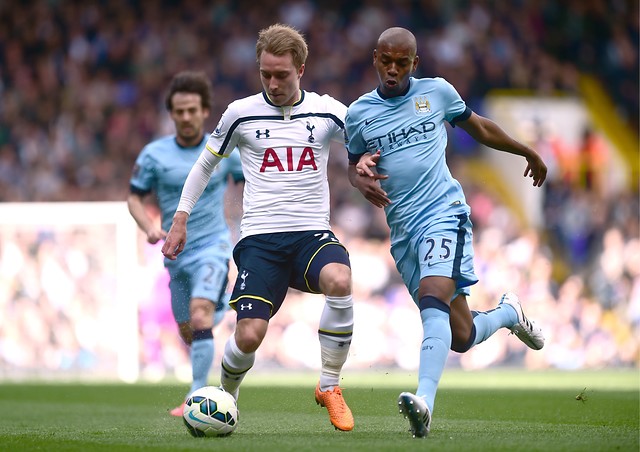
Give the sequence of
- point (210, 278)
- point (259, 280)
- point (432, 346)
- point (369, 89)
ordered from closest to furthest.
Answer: point (432, 346), point (259, 280), point (210, 278), point (369, 89)

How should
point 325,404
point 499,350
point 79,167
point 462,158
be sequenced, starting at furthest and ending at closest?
point 462,158 → point 79,167 → point 499,350 → point 325,404

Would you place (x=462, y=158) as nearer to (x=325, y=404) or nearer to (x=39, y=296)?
(x=39, y=296)

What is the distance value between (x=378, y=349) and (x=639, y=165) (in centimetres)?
819

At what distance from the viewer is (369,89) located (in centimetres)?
2056

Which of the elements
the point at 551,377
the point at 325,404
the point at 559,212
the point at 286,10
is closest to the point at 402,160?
the point at 325,404

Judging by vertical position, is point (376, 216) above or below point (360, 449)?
below

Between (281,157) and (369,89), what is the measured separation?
1347 cm

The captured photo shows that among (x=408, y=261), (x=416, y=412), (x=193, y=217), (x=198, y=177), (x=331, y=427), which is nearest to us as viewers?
(x=416, y=412)

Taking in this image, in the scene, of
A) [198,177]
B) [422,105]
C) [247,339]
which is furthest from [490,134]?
[247,339]

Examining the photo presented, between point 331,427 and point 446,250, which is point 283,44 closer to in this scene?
point 446,250

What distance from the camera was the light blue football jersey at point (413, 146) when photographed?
7172 millimetres

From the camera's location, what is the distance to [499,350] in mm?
16844

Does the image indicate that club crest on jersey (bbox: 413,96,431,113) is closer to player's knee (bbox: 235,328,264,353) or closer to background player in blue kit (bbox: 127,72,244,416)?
player's knee (bbox: 235,328,264,353)

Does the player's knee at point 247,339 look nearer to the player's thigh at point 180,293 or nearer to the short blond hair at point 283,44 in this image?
the short blond hair at point 283,44
